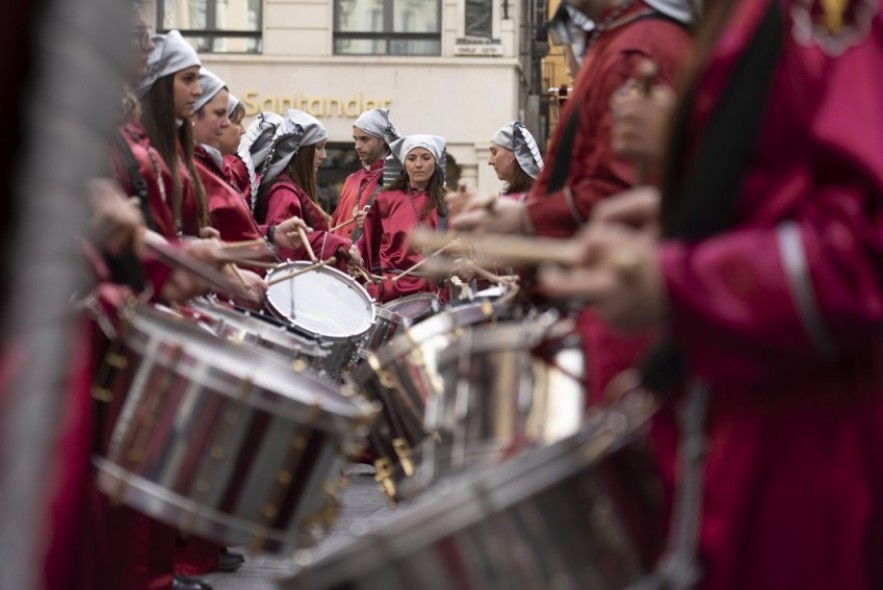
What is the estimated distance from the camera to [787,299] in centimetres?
187

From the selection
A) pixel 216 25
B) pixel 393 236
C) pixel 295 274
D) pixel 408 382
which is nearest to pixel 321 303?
pixel 295 274

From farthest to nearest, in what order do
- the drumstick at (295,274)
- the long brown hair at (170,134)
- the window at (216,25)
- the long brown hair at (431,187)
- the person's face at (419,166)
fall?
→ the window at (216,25)
the person's face at (419,166)
the long brown hair at (431,187)
the drumstick at (295,274)
the long brown hair at (170,134)

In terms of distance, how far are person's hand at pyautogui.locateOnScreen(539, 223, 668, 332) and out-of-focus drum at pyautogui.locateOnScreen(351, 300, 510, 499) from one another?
231 centimetres

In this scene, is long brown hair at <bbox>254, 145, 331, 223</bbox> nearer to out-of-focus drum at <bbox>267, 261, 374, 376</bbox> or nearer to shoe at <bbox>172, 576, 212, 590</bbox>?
out-of-focus drum at <bbox>267, 261, 374, 376</bbox>

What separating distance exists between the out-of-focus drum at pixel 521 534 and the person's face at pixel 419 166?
10.6 meters

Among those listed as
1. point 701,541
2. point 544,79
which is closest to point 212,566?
point 701,541

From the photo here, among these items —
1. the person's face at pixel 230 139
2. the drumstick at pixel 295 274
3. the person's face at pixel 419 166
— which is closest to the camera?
the drumstick at pixel 295 274

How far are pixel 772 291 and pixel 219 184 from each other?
4.81m

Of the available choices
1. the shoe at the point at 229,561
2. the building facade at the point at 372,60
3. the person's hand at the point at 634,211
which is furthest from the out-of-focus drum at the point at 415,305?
the building facade at the point at 372,60

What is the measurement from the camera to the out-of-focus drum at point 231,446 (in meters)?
2.94

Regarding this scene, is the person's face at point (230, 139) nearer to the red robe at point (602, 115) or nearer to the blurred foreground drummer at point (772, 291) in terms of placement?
the red robe at point (602, 115)

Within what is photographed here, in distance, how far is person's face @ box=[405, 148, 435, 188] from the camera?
12.6 meters

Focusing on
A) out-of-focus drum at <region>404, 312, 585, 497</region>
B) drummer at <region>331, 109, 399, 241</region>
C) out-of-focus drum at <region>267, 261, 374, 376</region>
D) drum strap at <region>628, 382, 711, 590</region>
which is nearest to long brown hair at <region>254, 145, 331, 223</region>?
drummer at <region>331, 109, 399, 241</region>

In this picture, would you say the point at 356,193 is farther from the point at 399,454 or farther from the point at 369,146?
the point at 399,454
